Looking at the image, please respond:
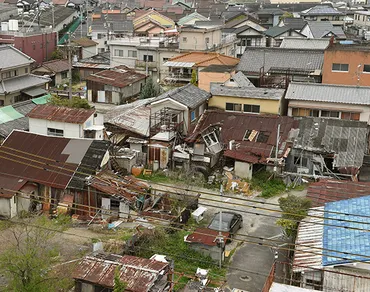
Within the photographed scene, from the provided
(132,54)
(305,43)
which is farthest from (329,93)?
(132,54)

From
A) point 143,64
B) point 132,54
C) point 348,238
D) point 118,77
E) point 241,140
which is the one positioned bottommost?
point 348,238

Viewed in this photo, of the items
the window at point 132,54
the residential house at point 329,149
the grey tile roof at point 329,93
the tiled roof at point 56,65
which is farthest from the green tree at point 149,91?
the residential house at point 329,149

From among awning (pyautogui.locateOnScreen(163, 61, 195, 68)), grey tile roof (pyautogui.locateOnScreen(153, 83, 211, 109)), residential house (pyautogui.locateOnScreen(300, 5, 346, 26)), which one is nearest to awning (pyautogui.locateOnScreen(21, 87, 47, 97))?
awning (pyautogui.locateOnScreen(163, 61, 195, 68))

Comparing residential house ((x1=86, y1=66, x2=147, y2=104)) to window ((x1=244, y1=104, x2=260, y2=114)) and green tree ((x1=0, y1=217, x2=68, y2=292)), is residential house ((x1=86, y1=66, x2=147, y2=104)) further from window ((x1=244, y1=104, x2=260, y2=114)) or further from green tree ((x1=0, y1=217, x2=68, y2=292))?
green tree ((x1=0, y1=217, x2=68, y2=292))

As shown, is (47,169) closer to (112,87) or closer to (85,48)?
(112,87)

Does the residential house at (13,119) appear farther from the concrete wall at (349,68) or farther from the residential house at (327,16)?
the residential house at (327,16)
